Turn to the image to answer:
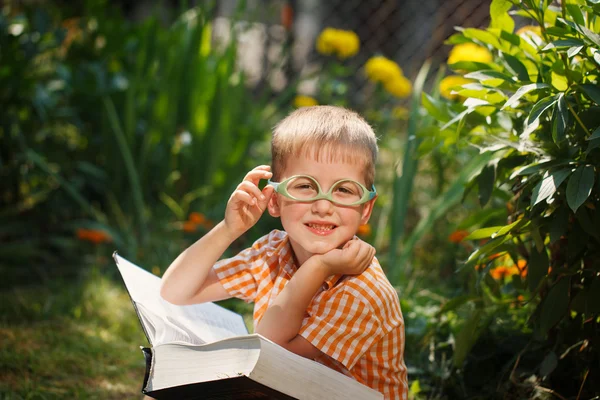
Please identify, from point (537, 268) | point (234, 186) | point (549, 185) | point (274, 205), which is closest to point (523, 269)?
point (537, 268)

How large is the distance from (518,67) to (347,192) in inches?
18.8

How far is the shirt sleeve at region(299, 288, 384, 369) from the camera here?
139 centimetres

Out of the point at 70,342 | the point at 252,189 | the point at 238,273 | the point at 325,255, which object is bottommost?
the point at 70,342

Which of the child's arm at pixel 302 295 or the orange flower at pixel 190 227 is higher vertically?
the child's arm at pixel 302 295

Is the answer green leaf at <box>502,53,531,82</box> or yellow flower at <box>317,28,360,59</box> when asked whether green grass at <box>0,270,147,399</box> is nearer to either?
green leaf at <box>502,53,531,82</box>

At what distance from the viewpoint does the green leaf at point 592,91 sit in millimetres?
1377

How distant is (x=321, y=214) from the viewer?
59.1 inches

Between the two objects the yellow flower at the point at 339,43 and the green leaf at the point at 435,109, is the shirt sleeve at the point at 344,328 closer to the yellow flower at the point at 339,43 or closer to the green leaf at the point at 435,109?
the green leaf at the point at 435,109

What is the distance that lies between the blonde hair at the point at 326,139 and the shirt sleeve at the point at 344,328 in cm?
28

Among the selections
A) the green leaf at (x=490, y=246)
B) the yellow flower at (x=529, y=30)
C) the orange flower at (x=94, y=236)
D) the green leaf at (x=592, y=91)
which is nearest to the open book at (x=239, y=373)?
the green leaf at (x=490, y=246)

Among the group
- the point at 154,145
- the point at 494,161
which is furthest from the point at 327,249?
the point at 154,145

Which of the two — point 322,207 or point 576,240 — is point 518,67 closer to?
point 576,240

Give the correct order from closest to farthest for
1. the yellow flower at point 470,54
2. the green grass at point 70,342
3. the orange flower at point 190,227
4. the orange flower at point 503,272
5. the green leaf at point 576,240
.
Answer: the green leaf at point 576,240 < the green grass at point 70,342 < the orange flower at point 503,272 < the yellow flower at point 470,54 < the orange flower at point 190,227

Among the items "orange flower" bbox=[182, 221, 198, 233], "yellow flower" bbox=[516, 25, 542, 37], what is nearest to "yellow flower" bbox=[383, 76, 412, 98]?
"orange flower" bbox=[182, 221, 198, 233]
